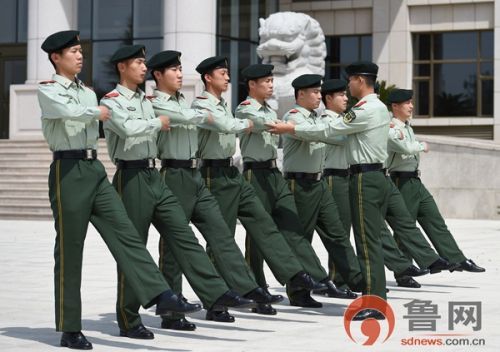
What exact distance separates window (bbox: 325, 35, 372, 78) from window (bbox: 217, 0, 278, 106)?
3990 millimetres

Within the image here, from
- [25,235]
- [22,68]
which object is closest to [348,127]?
[25,235]

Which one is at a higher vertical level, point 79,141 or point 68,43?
point 68,43

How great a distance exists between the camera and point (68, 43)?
27.0 ft

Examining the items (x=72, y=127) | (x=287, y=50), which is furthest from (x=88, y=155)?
(x=287, y=50)

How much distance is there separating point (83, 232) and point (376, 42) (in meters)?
30.1

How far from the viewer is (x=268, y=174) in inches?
397

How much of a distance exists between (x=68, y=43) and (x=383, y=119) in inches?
108

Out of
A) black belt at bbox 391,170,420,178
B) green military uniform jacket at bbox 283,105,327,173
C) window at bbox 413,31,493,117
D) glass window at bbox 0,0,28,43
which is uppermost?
glass window at bbox 0,0,28,43

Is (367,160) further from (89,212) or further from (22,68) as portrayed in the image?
(22,68)

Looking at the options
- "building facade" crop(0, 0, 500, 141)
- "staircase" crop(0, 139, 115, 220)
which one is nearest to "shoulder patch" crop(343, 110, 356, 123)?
"staircase" crop(0, 139, 115, 220)

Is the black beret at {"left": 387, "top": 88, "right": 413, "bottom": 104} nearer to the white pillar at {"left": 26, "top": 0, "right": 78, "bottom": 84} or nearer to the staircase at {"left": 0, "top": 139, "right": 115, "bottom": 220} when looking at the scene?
the staircase at {"left": 0, "top": 139, "right": 115, "bottom": 220}

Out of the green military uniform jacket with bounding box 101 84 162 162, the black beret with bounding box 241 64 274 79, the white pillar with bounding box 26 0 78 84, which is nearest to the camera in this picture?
the green military uniform jacket with bounding box 101 84 162 162

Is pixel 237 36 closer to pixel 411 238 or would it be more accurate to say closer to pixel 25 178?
pixel 25 178

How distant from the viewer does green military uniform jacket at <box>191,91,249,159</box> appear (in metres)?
9.49
